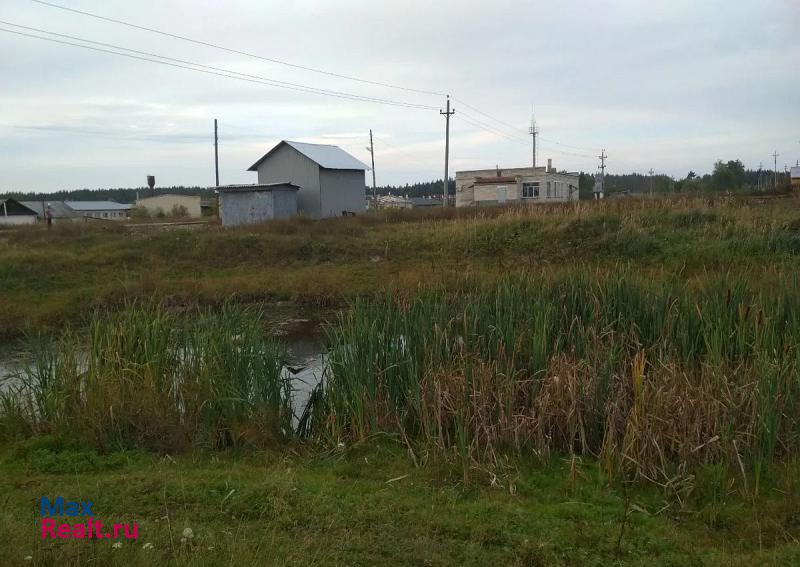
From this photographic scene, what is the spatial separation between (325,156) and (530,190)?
1966cm

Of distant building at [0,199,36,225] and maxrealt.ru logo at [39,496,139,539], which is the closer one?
maxrealt.ru logo at [39,496,139,539]

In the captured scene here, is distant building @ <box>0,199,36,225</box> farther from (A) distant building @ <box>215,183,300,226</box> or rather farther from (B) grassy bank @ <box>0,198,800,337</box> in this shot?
(B) grassy bank @ <box>0,198,800,337</box>

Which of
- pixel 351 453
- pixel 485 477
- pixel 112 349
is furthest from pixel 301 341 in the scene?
pixel 485 477

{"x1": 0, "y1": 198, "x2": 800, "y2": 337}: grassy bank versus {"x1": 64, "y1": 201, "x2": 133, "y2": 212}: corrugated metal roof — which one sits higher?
{"x1": 64, "y1": 201, "x2": 133, "y2": 212}: corrugated metal roof

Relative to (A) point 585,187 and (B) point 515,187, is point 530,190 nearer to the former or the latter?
(B) point 515,187

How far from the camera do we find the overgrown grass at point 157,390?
17.9 ft

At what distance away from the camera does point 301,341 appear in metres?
11.4

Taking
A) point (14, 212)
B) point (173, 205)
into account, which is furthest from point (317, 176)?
point (173, 205)

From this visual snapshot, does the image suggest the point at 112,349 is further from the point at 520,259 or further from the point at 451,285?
the point at 520,259

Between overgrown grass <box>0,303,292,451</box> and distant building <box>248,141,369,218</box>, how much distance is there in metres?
23.5

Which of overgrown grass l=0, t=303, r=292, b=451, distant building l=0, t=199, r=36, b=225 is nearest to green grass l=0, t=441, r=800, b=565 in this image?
overgrown grass l=0, t=303, r=292, b=451

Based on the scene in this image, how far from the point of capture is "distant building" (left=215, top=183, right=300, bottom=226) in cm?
2716

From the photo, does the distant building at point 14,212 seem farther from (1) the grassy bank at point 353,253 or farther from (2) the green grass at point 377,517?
(2) the green grass at point 377,517

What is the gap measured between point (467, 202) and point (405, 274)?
118 ft
